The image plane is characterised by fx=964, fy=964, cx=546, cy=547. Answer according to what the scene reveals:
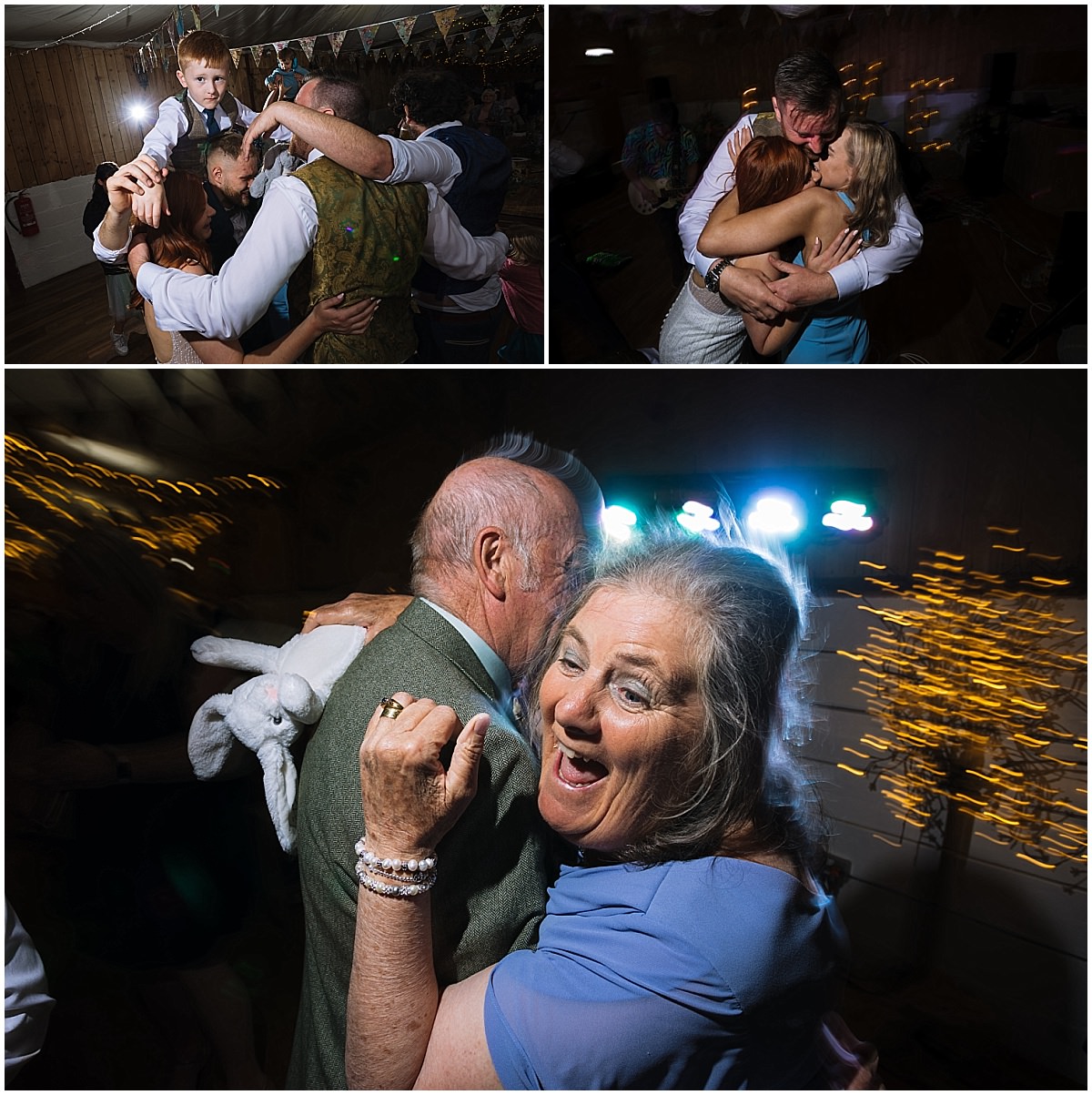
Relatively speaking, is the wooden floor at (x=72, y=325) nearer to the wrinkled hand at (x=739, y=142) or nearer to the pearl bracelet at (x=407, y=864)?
the wrinkled hand at (x=739, y=142)

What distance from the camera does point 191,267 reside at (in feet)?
5.13

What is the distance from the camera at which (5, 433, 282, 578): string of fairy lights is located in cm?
158

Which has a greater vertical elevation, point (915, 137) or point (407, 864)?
point (915, 137)

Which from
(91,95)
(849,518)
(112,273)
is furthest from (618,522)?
(91,95)

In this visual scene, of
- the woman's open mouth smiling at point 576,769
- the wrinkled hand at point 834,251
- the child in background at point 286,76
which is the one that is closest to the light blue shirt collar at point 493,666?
the woman's open mouth smiling at point 576,769

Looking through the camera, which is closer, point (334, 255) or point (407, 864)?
point (407, 864)

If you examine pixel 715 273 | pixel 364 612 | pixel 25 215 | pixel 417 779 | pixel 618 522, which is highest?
pixel 25 215

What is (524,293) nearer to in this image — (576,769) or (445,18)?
(445,18)

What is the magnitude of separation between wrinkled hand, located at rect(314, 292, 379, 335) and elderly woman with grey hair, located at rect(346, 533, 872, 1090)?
578 mm

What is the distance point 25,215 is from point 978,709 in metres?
1.74

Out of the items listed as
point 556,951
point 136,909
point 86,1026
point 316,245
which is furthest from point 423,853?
point 316,245

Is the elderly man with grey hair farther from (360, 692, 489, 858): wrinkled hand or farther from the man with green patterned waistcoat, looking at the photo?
the man with green patterned waistcoat

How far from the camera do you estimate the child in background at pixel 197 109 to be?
154 cm

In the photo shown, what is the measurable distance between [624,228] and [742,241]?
0.63ft
